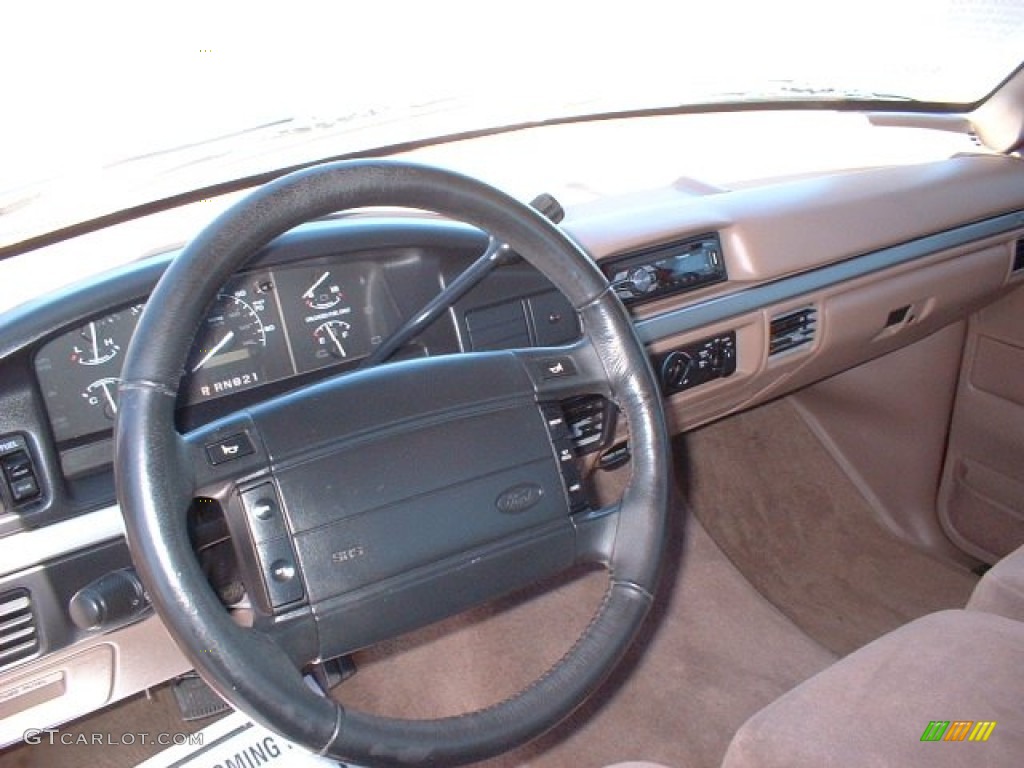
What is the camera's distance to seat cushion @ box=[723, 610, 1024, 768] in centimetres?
118

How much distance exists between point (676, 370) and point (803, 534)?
Result: 3.02ft

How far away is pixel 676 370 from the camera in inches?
79.2

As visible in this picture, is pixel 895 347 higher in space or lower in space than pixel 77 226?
lower

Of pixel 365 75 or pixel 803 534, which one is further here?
pixel 803 534

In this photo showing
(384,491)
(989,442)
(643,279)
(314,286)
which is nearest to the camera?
(384,491)

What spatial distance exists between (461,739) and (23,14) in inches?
43.4

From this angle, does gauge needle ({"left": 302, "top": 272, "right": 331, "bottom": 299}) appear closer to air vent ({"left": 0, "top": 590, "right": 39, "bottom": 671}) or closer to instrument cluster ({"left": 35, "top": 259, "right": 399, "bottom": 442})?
instrument cluster ({"left": 35, "top": 259, "right": 399, "bottom": 442})

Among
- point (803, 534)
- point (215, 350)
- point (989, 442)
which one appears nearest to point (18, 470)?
point (215, 350)

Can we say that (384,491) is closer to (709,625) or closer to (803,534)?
(709,625)

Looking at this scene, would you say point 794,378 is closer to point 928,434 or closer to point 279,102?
point 928,434

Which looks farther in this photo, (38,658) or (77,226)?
(77,226)

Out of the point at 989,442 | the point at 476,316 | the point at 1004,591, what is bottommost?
the point at 989,442

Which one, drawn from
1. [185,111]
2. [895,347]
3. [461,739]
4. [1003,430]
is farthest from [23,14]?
[1003,430]

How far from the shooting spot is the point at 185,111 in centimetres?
161
